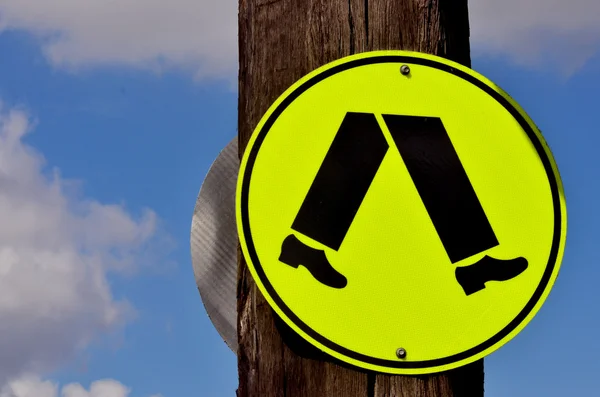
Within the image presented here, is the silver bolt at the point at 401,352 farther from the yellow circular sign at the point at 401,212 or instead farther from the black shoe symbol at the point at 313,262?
the black shoe symbol at the point at 313,262

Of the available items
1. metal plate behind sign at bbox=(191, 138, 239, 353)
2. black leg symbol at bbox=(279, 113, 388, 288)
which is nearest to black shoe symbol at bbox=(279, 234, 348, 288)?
black leg symbol at bbox=(279, 113, 388, 288)

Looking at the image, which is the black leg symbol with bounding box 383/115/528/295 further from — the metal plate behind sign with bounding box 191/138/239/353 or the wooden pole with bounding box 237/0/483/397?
the metal plate behind sign with bounding box 191/138/239/353

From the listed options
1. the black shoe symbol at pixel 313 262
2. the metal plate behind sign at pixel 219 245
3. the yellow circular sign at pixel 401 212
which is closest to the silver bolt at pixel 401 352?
the yellow circular sign at pixel 401 212

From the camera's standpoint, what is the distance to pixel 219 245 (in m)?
2.83

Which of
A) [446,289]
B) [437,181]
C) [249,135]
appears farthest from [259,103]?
[446,289]

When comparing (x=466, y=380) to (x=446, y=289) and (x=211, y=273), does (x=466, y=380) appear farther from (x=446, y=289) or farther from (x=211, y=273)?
(x=211, y=273)

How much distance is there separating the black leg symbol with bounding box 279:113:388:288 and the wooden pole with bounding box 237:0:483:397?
16 cm

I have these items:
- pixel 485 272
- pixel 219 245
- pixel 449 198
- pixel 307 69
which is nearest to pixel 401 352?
pixel 485 272

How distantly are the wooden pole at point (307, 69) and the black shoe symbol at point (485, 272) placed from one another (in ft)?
0.66

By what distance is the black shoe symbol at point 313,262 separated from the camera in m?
2.13

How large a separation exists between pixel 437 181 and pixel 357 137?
214 millimetres

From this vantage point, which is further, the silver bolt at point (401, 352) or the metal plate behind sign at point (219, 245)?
the metal plate behind sign at point (219, 245)

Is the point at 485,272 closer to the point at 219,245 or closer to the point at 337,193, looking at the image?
the point at 337,193

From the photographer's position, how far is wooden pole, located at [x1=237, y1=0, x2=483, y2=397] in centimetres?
214
